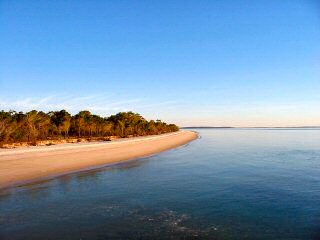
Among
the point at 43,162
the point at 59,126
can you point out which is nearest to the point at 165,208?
the point at 43,162

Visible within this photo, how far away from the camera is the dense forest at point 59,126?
4825cm

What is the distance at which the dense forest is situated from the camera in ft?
158

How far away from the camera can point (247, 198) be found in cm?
1449

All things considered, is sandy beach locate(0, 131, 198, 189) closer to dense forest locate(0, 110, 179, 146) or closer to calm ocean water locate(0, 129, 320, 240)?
calm ocean water locate(0, 129, 320, 240)

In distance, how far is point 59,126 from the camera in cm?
6481

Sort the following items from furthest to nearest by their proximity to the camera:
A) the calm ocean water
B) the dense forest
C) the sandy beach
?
the dense forest
the sandy beach
the calm ocean water

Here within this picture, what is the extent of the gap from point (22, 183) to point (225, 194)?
11575 mm

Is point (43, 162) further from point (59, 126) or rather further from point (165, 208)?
point (59, 126)

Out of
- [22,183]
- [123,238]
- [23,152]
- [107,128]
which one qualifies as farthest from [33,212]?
[107,128]

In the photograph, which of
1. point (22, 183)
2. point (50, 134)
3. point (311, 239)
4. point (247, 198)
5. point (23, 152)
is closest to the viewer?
point (311, 239)

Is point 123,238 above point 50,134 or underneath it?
underneath

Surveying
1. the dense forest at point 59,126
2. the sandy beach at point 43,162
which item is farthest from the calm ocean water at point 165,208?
the dense forest at point 59,126

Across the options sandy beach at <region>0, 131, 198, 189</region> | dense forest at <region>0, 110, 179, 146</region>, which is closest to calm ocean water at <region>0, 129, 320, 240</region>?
sandy beach at <region>0, 131, 198, 189</region>

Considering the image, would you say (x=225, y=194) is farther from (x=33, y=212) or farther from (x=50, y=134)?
(x=50, y=134)
